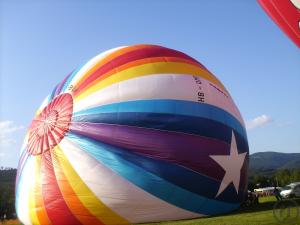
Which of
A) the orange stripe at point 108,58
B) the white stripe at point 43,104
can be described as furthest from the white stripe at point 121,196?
the white stripe at point 43,104

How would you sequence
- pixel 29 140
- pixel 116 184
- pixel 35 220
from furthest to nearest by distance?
pixel 29 140
pixel 35 220
pixel 116 184

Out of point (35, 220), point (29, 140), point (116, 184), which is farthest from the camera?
point (29, 140)

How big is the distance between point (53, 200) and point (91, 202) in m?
1.16

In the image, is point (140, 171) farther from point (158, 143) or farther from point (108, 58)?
point (108, 58)

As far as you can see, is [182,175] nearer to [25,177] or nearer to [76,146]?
[76,146]

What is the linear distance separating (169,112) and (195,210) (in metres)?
2.86

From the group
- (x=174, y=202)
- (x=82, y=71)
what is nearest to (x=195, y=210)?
(x=174, y=202)

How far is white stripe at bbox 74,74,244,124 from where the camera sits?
42.8ft

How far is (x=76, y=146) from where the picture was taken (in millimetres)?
12414

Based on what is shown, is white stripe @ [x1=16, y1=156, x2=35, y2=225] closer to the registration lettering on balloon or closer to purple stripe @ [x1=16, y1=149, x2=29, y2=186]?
purple stripe @ [x1=16, y1=149, x2=29, y2=186]

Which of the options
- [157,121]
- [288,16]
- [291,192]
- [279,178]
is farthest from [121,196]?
[279,178]

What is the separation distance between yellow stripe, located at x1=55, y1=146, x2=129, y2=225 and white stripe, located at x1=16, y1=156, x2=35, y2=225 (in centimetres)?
162

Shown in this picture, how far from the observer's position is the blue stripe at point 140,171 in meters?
12.1

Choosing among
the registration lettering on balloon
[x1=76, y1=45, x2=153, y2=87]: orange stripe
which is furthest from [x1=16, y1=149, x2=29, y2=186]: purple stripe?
the registration lettering on balloon
